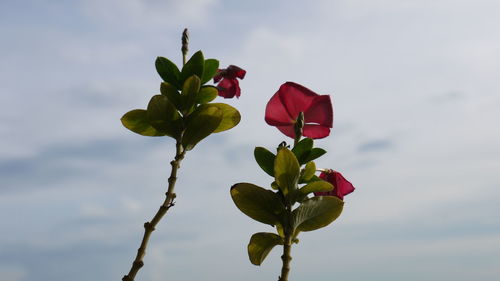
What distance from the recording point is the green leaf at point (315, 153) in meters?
1.40

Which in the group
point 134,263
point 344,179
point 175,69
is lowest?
point 134,263

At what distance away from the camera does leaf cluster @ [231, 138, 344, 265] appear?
51.1 inches

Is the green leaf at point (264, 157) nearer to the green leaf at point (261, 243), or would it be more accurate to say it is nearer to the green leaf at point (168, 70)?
the green leaf at point (261, 243)

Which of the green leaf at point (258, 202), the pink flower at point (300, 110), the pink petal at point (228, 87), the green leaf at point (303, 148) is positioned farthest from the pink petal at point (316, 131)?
the pink petal at point (228, 87)

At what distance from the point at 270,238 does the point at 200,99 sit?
0.45 m

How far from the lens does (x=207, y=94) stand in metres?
1.59

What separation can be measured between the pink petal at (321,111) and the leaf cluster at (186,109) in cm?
24

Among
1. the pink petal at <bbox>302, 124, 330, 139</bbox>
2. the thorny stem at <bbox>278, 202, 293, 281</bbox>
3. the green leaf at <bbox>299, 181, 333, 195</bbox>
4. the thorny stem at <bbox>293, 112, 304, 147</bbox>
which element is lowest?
the thorny stem at <bbox>278, 202, 293, 281</bbox>

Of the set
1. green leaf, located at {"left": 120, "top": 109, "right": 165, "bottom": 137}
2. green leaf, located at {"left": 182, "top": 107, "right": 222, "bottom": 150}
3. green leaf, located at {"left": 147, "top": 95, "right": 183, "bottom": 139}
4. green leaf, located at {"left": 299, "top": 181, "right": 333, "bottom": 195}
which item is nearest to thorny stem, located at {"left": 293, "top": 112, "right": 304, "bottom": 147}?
green leaf, located at {"left": 299, "top": 181, "right": 333, "bottom": 195}

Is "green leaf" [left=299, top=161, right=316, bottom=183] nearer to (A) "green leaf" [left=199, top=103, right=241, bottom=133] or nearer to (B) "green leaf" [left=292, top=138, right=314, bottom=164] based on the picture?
(B) "green leaf" [left=292, top=138, right=314, bottom=164]

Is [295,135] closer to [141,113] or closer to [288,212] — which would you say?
[288,212]

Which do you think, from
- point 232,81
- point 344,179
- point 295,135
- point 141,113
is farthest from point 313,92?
point 141,113

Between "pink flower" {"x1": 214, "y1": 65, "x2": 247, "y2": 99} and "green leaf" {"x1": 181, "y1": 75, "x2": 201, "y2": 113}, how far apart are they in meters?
0.18

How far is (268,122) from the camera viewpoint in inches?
58.2
